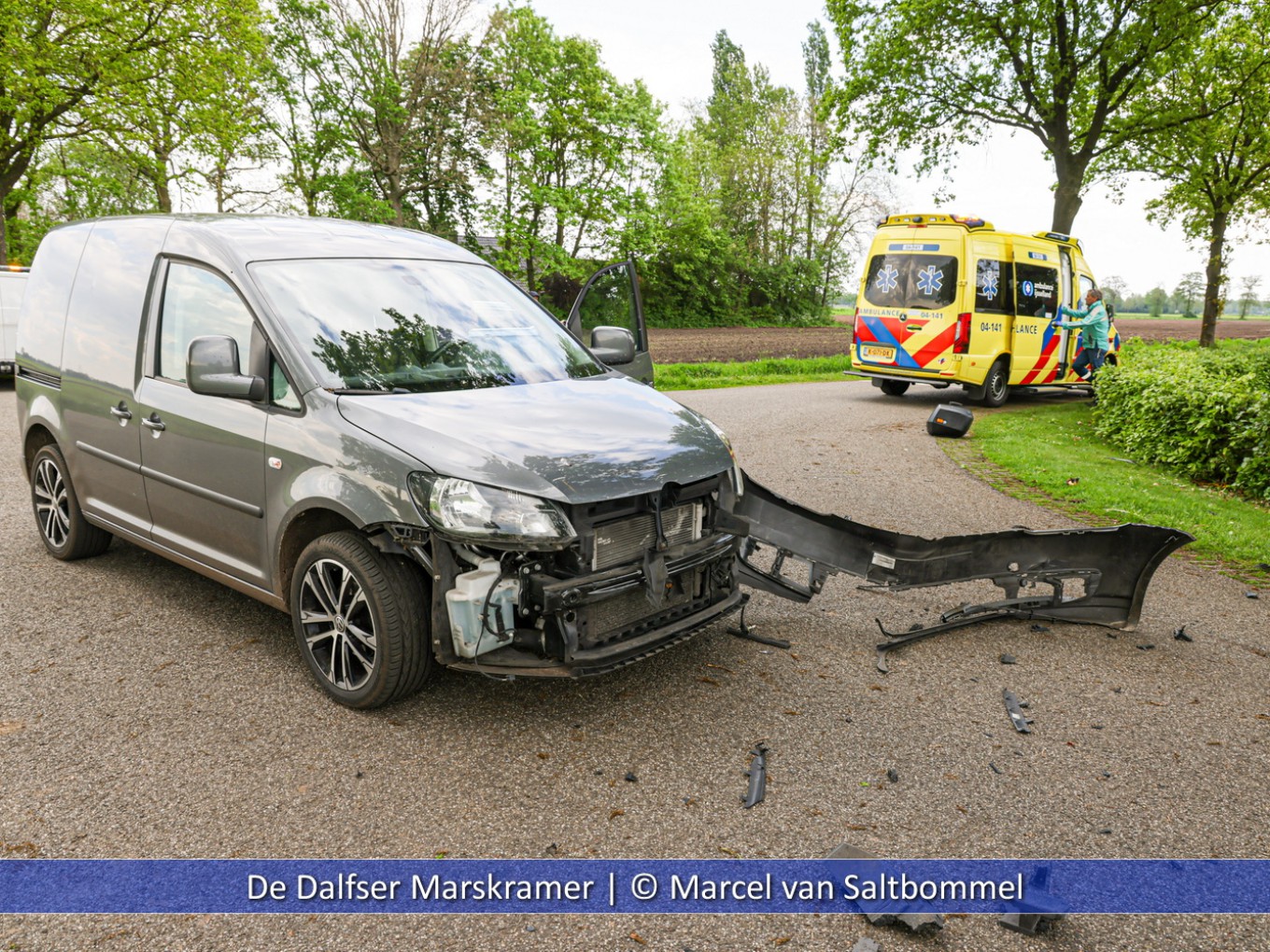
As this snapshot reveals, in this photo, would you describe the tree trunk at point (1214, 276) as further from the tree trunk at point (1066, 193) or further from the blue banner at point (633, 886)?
the blue banner at point (633, 886)

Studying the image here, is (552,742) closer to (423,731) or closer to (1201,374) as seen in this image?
(423,731)

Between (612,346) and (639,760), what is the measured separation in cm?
259

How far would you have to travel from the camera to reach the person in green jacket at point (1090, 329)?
51.5 ft

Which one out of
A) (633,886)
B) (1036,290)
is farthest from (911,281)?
(633,886)

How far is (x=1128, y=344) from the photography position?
18672mm

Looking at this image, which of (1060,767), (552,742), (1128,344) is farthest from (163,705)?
(1128,344)

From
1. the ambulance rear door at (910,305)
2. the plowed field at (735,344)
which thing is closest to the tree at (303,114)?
the plowed field at (735,344)

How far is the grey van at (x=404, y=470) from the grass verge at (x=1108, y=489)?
239 cm

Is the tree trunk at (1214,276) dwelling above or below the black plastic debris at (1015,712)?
above

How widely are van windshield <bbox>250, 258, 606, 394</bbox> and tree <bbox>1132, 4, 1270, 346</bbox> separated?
67.4 ft

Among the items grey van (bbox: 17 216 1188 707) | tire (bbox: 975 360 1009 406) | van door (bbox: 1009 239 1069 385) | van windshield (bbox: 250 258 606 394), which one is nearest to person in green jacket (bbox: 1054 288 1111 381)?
van door (bbox: 1009 239 1069 385)

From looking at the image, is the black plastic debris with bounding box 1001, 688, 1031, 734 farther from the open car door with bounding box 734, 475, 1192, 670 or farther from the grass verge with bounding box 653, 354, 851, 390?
the grass verge with bounding box 653, 354, 851, 390

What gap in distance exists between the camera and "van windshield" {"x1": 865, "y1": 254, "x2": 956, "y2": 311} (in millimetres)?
14461

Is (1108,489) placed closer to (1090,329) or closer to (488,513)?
(488,513)
